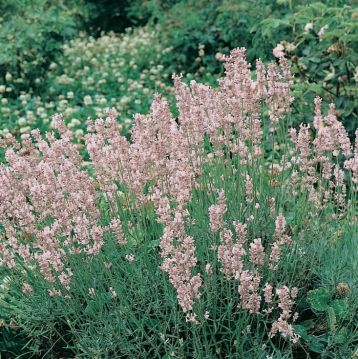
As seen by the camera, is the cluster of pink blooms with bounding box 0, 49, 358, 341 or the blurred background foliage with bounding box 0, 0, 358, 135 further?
the blurred background foliage with bounding box 0, 0, 358, 135

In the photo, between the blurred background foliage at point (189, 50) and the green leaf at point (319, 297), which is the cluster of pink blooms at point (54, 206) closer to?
the green leaf at point (319, 297)

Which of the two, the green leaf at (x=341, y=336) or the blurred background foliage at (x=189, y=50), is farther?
the blurred background foliage at (x=189, y=50)

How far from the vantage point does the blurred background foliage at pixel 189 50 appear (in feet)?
15.7

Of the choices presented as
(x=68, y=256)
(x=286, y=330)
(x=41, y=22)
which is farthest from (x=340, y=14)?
(x=41, y=22)

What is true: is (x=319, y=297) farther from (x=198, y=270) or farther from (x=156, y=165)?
(x=156, y=165)

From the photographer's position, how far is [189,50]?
765cm

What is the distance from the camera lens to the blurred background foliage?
15.7 feet

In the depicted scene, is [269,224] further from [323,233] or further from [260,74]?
[260,74]

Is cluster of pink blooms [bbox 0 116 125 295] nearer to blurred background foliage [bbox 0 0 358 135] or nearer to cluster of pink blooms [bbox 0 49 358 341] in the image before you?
cluster of pink blooms [bbox 0 49 358 341]

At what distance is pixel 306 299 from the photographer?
282cm

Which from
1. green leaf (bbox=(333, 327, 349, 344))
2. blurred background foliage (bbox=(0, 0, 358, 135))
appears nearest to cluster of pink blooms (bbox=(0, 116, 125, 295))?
green leaf (bbox=(333, 327, 349, 344))

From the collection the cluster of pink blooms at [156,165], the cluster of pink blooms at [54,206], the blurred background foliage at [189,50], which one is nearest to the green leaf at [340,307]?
the cluster of pink blooms at [156,165]

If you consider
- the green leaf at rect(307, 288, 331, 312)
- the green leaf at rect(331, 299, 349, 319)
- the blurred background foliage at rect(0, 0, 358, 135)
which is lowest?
the blurred background foliage at rect(0, 0, 358, 135)

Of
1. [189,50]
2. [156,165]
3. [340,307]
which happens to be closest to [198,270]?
[156,165]
